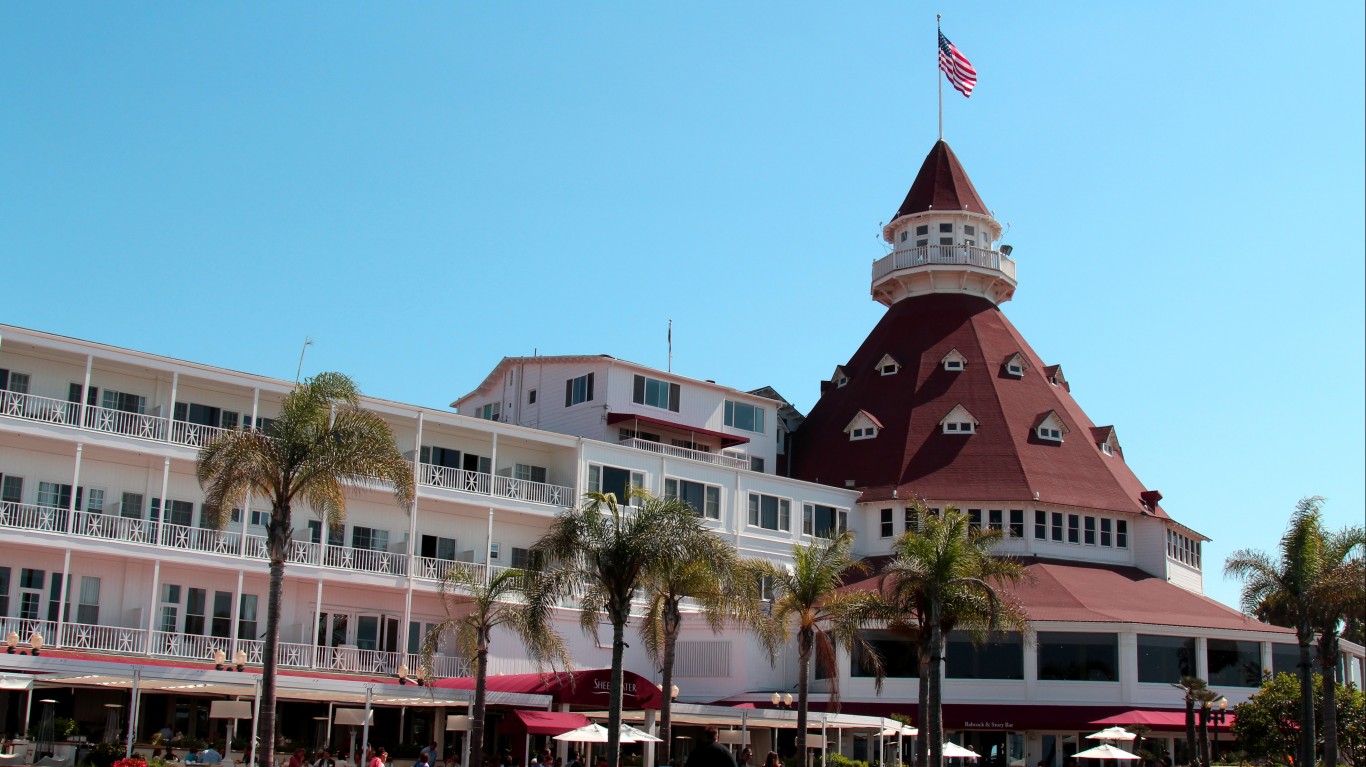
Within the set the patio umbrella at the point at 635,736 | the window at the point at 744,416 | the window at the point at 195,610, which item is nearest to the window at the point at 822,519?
the window at the point at 744,416

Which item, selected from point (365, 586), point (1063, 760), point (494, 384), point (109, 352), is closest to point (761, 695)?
point (1063, 760)

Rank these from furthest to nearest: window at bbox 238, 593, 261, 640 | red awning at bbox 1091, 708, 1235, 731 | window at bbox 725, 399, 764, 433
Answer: window at bbox 725, 399, 764, 433, red awning at bbox 1091, 708, 1235, 731, window at bbox 238, 593, 261, 640

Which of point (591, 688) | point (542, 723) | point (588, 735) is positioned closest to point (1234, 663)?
point (591, 688)

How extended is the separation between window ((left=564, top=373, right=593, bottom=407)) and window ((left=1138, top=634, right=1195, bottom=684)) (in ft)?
76.5

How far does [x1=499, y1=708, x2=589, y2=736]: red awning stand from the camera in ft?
133

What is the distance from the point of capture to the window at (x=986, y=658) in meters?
56.2

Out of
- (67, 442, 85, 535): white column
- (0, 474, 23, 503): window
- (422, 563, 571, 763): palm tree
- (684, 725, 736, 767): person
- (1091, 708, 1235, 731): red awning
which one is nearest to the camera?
(684, 725, 736, 767): person

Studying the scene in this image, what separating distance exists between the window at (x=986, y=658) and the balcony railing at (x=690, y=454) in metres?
11.2

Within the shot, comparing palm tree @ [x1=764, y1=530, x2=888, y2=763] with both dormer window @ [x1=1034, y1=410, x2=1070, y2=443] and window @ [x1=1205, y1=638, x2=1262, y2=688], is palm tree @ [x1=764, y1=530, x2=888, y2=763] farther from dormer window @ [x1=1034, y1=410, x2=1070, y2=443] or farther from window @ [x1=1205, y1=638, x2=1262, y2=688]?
dormer window @ [x1=1034, y1=410, x2=1070, y2=443]

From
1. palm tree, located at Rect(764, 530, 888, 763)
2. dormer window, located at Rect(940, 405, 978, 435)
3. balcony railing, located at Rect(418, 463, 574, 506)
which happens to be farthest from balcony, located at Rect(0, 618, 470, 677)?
dormer window, located at Rect(940, 405, 978, 435)

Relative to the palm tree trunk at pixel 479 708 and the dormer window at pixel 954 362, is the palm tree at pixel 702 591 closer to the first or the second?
the palm tree trunk at pixel 479 708

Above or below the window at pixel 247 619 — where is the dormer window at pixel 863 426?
above

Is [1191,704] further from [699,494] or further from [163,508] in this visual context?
[163,508]

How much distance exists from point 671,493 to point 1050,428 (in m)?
18.8
